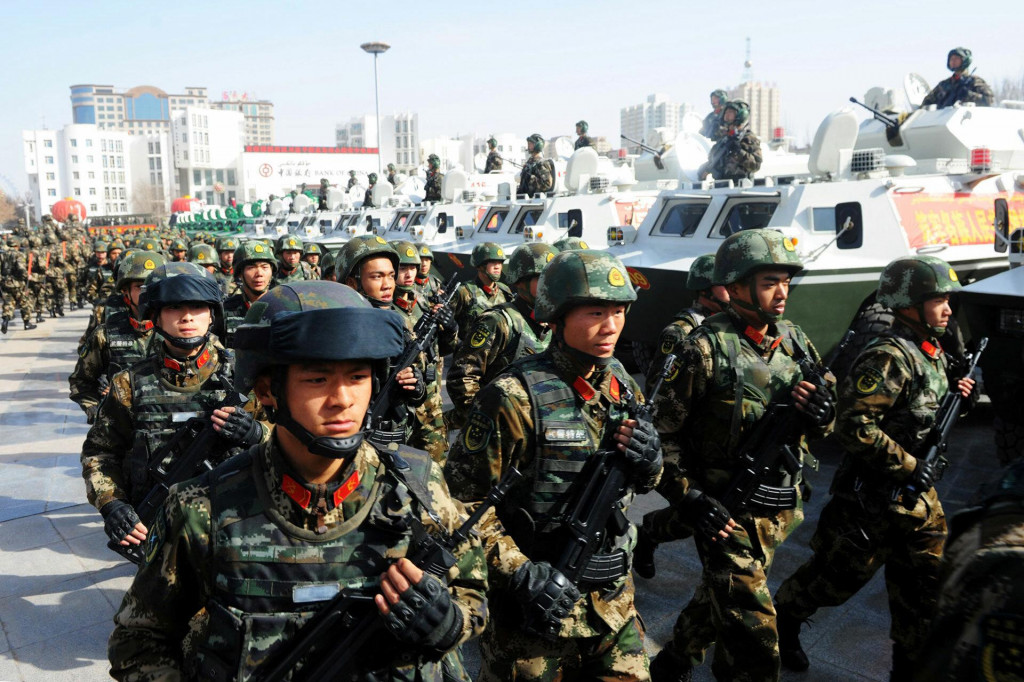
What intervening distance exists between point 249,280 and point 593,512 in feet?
15.4

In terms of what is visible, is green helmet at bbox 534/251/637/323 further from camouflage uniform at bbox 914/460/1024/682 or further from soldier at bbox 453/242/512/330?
soldier at bbox 453/242/512/330

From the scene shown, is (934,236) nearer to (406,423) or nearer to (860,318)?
(860,318)

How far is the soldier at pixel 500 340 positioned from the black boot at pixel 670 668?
1.79m

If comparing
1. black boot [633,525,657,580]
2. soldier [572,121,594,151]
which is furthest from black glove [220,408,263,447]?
soldier [572,121,594,151]

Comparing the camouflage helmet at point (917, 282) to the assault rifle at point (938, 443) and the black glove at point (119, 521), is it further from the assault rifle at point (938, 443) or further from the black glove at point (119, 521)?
the black glove at point (119, 521)

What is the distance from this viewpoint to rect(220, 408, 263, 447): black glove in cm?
331

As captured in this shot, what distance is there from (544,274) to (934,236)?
5745mm

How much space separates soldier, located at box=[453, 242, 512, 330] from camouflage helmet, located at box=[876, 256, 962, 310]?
3.69 m

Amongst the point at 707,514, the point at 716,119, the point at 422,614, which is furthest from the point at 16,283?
the point at 422,614

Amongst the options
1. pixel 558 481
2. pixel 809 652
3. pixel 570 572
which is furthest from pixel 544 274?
pixel 809 652

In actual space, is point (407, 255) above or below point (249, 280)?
above

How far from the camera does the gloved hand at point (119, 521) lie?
119 inches

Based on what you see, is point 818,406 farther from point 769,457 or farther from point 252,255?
point 252,255

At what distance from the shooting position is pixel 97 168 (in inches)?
4257
